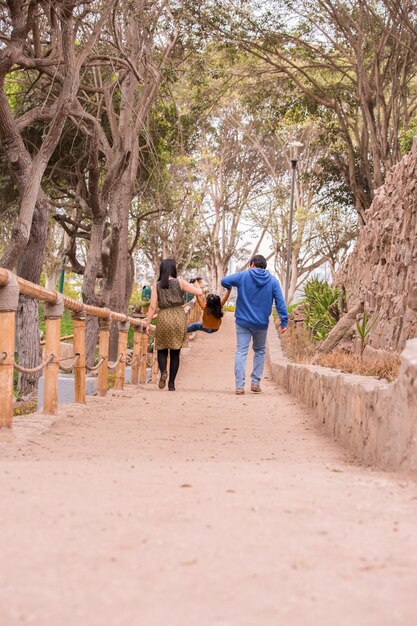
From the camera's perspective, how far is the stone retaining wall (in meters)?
3.95

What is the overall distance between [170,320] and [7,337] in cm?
549

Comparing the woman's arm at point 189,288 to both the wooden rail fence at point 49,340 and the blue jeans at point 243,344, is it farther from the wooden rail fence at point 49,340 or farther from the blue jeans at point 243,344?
the wooden rail fence at point 49,340

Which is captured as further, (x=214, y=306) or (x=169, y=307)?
(x=214, y=306)

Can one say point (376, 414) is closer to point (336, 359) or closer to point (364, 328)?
point (336, 359)

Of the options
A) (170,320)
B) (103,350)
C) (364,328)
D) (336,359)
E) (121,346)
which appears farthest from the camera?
(364,328)

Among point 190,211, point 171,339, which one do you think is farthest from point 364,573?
point 190,211

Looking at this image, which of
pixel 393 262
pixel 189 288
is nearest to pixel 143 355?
pixel 189 288

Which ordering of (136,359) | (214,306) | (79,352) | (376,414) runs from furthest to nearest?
1. (136,359)
2. (214,306)
3. (79,352)
4. (376,414)

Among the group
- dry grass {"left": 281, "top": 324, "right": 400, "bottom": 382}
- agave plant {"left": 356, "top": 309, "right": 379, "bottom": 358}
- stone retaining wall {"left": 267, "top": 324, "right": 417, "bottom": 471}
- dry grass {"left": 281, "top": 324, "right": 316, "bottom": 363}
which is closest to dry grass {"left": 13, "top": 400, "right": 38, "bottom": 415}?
dry grass {"left": 281, "top": 324, "right": 400, "bottom": 382}

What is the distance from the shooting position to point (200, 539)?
2596 millimetres

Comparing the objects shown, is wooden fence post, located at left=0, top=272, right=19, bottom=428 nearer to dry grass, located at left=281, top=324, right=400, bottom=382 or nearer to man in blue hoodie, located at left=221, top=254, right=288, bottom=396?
dry grass, located at left=281, top=324, right=400, bottom=382

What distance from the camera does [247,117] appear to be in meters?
34.9

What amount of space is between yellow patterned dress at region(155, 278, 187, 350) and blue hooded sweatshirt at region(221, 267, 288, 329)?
727mm

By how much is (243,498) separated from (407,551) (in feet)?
2.50
